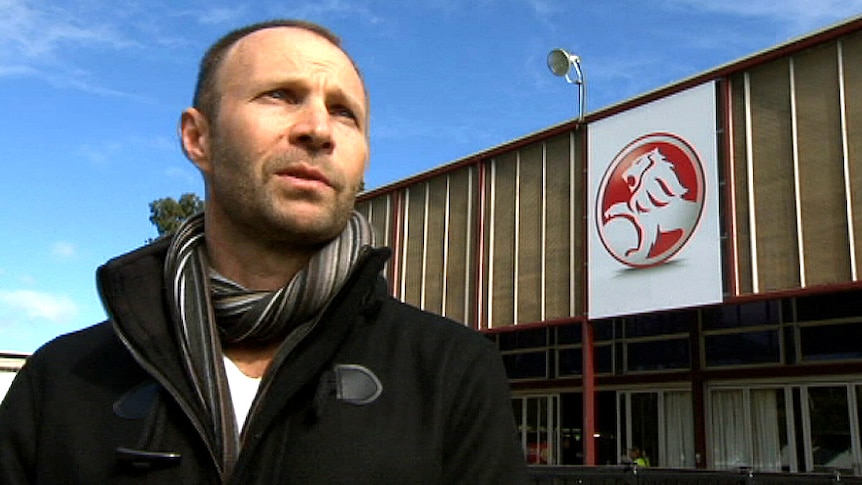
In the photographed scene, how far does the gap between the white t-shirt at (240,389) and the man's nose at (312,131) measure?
47 cm

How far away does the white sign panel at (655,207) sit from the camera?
15.0 metres

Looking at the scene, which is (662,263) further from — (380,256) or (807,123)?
(380,256)

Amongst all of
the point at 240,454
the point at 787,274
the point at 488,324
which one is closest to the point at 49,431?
the point at 240,454

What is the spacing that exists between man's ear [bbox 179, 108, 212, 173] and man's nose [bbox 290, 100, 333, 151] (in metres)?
0.25

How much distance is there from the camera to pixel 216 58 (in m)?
1.94

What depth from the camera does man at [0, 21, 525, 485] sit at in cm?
153

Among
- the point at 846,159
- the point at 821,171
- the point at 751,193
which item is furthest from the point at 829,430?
the point at 846,159

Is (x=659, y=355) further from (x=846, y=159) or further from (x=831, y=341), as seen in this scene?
(x=846, y=159)

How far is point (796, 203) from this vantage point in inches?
543

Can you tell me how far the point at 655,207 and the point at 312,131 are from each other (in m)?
14.8

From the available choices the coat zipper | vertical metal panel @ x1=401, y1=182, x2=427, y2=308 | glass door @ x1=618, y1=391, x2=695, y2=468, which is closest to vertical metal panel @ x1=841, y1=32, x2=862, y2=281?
glass door @ x1=618, y1=391, x2=695, y2=468

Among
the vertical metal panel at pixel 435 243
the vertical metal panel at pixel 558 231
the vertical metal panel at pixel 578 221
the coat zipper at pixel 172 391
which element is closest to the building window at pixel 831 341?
the vertical metal panel at pixel 578 221

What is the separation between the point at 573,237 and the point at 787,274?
15.7ft

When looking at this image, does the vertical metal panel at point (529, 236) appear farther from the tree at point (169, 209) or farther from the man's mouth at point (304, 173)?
the tree at point (169, 209)
